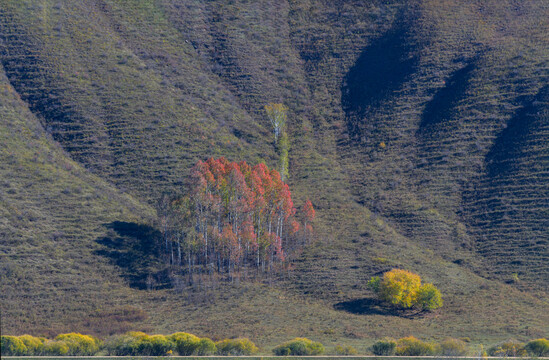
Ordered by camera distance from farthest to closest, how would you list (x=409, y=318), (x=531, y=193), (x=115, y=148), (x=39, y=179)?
(x=115, y=148), (x=531, y=193), (x=39, y=179), (x=409, y=318)

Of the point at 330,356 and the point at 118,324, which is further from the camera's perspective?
the point at 118,324

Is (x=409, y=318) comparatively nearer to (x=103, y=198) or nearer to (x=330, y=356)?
(x=330, y=356)

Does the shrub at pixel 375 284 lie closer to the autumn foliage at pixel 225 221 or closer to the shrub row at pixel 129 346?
the autumn foliage at pixel 225 221

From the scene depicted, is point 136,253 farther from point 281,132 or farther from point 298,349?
point 281,132

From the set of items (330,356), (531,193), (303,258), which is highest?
(531,193)

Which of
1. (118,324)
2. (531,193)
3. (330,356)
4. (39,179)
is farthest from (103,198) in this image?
(531,193)

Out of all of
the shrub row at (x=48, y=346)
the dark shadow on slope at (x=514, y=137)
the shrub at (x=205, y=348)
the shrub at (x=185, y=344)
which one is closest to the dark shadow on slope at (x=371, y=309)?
the shrub at (x=205, y=348)
